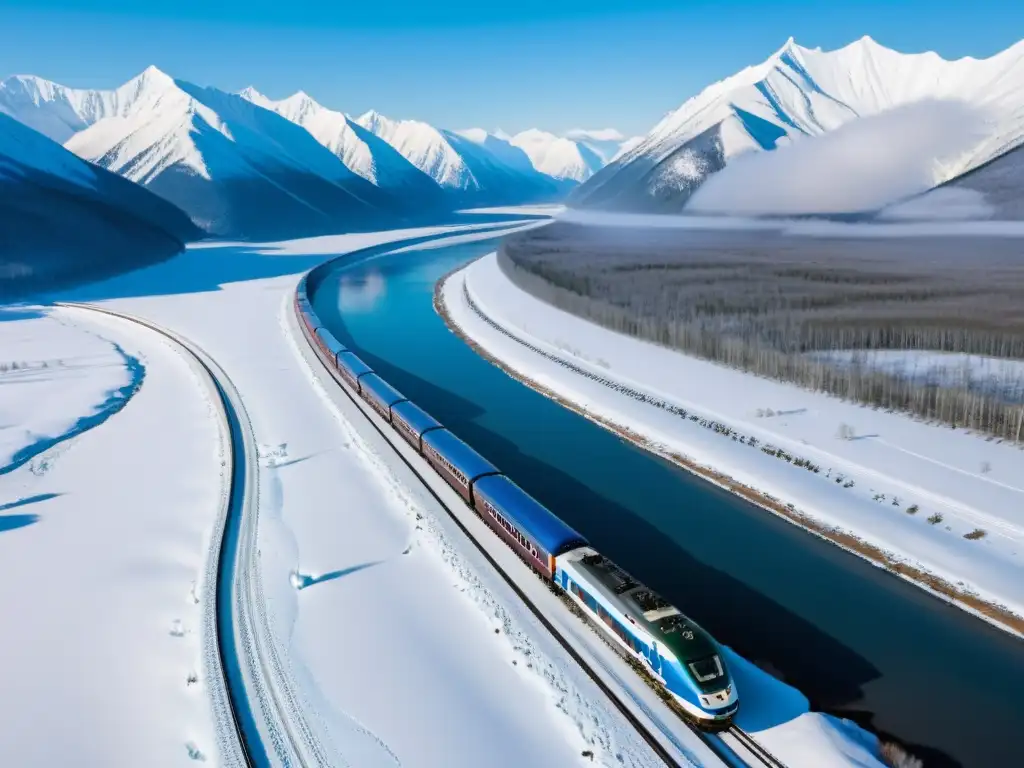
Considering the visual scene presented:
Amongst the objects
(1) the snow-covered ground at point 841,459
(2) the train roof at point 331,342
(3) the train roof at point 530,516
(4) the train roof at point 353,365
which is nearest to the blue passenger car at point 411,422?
(3) the train roof at point 530,516

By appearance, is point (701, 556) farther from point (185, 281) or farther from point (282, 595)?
point (185, 281)

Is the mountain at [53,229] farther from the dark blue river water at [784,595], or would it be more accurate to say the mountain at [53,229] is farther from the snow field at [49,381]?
the dark blue river water at [784,595]

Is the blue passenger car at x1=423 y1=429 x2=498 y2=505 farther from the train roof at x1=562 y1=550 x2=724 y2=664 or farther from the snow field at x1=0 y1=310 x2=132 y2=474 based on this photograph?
the snow field at x1=0 y1=310 x2=132 y2=474

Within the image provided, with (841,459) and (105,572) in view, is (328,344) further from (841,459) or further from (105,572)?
(841,459)

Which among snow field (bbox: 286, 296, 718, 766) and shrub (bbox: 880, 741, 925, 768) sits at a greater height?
snow field (bbox: 286, 296, 718, 766)

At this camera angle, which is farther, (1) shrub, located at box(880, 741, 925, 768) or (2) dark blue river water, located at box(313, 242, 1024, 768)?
(2) dark blue river water, located at box(313, 242, 1024, 768)

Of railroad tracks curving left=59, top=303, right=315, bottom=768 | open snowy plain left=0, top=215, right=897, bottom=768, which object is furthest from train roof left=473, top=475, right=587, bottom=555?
railroad tracks curving left=59, top=303, right=315, bottom=768

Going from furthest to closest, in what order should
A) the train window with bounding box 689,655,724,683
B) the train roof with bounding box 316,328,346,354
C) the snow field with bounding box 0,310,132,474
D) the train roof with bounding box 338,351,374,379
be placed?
the train roof with bounding box 316,328,346,354 < the train roof with bounding box 338,351,374,379 < the snow field with bounding box 0,310,132,474 < the train window with bounding box 689,655,724,683
